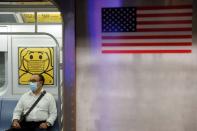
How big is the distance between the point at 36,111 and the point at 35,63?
2.70 ft

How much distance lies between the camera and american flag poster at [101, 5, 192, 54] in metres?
3.26


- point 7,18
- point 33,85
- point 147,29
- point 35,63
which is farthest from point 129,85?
point 7,18

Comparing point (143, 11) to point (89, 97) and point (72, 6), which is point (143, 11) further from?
point (89, 97)

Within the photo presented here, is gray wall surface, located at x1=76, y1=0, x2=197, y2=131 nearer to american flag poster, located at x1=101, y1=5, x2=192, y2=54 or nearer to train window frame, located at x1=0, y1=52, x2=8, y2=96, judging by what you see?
american flag poster, located at x1=101, y1=5, x2=192, y2=54

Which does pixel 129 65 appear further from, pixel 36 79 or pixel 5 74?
pixel 5 74

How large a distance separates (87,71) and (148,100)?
1.85ft

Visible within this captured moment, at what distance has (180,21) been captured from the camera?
3.25 m

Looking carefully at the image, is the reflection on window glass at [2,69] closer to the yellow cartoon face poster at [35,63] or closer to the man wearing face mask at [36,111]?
the yellow cartoon face poster at [35,63]

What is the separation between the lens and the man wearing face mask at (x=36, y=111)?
5982 millimetres

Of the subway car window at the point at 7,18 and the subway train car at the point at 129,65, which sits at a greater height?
the subway car window at the point at 7,18

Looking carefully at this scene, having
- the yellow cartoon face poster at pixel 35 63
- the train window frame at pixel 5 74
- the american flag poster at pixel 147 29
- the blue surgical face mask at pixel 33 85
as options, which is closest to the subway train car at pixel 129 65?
the american flag poster at pixel 147 29

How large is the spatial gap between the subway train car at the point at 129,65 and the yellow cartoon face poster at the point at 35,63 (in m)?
3.00

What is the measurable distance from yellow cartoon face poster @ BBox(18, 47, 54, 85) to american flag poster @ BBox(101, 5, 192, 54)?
3082mm

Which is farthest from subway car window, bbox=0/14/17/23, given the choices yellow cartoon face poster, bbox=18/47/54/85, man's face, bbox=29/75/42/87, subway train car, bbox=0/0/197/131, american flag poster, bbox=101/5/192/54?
american flag poster, bbox=101/5/192/54
